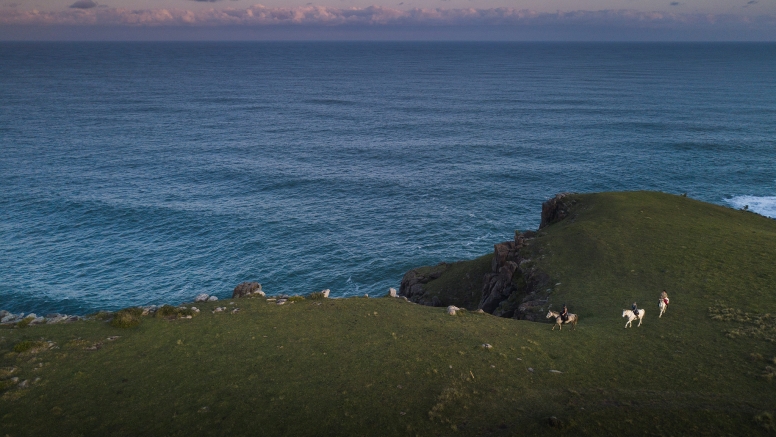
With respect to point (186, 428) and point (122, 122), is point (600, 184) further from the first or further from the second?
point (122, 122)

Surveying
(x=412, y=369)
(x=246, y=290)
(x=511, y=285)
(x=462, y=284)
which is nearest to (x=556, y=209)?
(x=462, y=284)

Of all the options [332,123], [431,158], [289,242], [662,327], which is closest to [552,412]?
[662,327]

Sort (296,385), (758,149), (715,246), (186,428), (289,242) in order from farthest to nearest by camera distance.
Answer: (758,149) < (289,242) < (715,246) < (296,385) < (186,428)

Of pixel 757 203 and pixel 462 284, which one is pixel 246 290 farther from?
pixel 757 203

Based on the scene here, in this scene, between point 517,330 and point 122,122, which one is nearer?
point 517,330

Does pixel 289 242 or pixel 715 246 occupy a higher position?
pixel 715 246

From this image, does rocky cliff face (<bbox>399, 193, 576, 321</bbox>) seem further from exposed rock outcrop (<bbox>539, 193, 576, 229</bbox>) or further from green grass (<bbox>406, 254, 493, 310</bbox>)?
exposed rock outcrop (<bbox>539, 193, 576, 229</bbox>)
